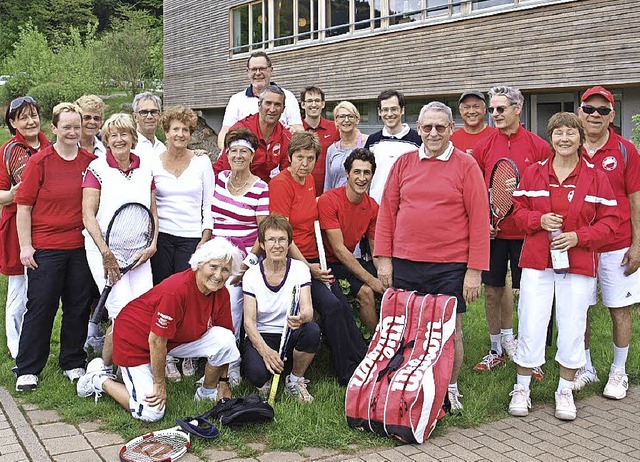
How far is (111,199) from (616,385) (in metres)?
4.68

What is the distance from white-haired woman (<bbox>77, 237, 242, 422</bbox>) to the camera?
5.30 m

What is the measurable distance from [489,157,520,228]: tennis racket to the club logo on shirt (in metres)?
0.71

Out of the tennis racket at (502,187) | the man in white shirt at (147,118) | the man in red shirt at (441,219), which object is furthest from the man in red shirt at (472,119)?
the man in white shirt at (147,118)

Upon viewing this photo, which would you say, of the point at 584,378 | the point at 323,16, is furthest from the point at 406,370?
the point at 323,16

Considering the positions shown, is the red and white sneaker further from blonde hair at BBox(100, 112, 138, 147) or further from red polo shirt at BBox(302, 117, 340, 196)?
blonde hair at BBox(100, 112, 138, 147)

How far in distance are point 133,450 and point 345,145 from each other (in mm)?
3861

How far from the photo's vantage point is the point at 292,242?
20.5 feet

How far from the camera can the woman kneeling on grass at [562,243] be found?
5.61 meters

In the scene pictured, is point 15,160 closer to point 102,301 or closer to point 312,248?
point 102,301

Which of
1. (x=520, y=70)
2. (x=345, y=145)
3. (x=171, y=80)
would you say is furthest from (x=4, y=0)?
(x=345, y=145)

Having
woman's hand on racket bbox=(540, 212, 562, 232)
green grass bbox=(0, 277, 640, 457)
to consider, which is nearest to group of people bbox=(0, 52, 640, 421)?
woman's hand on racket bbox=(540, 212, 562, 232)

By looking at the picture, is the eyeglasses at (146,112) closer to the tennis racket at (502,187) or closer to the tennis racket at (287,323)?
the tennis racket at (287,323)

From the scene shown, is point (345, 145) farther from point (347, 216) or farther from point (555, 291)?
point (555, 291)

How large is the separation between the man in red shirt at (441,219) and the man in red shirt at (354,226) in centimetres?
65
